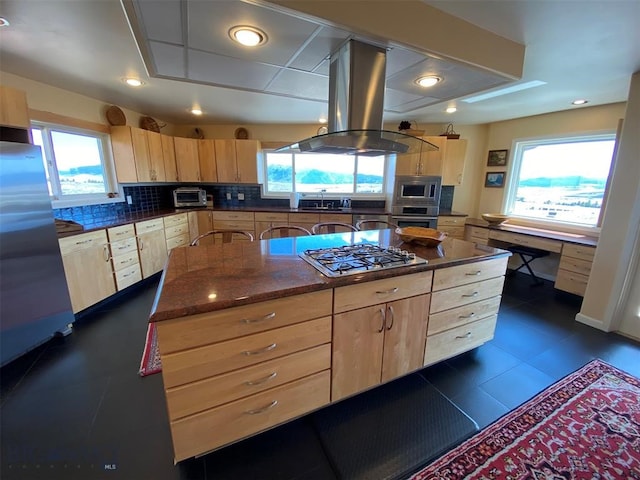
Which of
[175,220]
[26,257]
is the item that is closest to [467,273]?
[26,257]

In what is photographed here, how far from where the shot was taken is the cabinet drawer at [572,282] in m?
3.05

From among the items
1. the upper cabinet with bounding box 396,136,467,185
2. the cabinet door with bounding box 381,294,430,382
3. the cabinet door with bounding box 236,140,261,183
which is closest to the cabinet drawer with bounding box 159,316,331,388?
the cabinet door with bounding box 381,294,430,382

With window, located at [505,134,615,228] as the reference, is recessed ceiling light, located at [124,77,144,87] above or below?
above

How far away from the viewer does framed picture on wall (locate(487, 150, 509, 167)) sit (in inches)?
166

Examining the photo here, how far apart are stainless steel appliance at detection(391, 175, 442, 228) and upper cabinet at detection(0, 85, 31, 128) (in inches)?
167

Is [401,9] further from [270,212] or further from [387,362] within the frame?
[270,212]

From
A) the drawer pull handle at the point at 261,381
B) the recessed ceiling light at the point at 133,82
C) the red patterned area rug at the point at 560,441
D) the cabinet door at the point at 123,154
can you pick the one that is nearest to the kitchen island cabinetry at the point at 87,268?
the cabinet door at the point at 123,154

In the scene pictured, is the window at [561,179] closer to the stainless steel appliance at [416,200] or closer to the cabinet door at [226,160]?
the stainless steel appliance at [416,200]

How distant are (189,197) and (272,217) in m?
→ 1.51

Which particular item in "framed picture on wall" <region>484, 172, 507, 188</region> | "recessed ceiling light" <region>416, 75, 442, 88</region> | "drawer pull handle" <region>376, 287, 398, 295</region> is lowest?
"drawer pull handle" <region>376, 287, 398, 295</region>

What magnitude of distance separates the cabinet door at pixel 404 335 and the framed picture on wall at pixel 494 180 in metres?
3.73

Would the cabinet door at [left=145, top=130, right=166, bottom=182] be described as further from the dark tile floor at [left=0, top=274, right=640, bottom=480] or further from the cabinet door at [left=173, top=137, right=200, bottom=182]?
the dark tile floor at [left=0, top=274, right=640, bottom=480]

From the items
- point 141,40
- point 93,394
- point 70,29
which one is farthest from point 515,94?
point 93,394

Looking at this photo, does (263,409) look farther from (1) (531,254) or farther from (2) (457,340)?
(1) (531,254)
